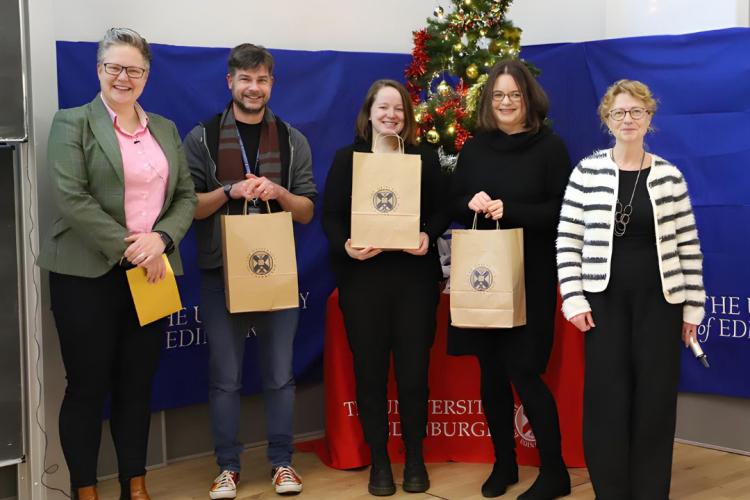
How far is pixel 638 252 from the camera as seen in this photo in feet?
9.49

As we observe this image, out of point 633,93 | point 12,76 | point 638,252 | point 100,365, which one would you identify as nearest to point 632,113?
point 633,93

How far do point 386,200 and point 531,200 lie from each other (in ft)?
1.67

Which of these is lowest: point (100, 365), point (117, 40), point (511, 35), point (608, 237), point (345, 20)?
point (100, 365)

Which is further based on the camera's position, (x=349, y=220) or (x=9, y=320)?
(x=349, y=220)

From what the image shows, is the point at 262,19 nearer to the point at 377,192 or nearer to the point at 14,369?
the point at 377,192

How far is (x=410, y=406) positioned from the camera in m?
3.42

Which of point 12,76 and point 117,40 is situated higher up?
point 117,40

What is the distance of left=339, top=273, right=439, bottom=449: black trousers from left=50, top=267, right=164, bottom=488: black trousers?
72 centimetres

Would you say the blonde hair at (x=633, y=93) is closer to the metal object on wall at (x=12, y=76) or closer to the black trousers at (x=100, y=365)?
the black trousers at (x=100, y=365)

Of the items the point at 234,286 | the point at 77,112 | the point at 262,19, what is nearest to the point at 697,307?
the point at 234,286

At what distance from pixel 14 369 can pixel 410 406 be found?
4.66 feet

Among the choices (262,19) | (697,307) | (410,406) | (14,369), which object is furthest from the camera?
(262,19)

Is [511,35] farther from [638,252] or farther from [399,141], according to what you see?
[638,252]

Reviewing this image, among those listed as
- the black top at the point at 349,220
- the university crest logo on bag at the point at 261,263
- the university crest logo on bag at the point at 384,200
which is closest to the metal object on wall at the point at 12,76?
the university crest logo on bag at the point at 261,263
